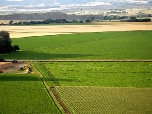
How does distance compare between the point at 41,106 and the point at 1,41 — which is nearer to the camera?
the point at 41,106

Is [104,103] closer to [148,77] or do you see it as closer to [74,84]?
[74,84]

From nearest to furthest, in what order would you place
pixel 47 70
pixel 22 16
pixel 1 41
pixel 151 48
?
1. pixel 47 70
2. pixel 1 41
3. pixel 151 48
4. pixel 22 16

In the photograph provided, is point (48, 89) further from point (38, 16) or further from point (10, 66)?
point (38, 16)

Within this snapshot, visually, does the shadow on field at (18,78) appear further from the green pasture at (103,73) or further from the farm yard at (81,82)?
the green pasture at (103,73)

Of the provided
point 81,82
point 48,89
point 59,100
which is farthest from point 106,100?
point 81,82

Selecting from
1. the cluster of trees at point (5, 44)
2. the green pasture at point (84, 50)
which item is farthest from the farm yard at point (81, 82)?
the cluster of trees at point (5, 44)

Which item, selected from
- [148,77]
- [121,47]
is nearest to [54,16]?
[121,47]

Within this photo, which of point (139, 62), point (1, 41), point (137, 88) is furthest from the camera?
point (1, 41)
